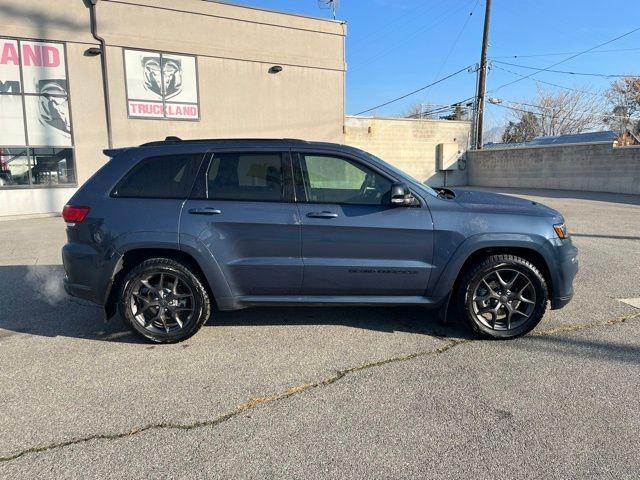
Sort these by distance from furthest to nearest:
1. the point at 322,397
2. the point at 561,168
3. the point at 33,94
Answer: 1. the point at 561,168
2. the point at 33,94
3. the point at 322,397

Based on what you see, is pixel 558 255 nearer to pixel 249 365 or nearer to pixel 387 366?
pixel 387 366

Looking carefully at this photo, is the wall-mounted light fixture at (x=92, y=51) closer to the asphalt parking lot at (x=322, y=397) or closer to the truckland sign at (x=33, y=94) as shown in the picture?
the truckland sign at (x=33, y=94)

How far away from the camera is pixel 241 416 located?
9.36ft

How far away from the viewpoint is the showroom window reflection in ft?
42.8

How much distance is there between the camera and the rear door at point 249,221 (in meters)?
3.85

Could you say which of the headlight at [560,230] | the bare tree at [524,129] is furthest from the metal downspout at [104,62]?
the bare tree at [524,129]

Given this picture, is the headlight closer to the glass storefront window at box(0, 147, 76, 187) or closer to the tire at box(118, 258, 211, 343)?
the tire at box(118, 258, 211, 343)

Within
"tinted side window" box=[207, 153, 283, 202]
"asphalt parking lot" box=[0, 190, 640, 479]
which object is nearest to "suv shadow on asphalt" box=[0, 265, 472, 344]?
"asphalt parking lot" box=[0, 190, 640, 479]

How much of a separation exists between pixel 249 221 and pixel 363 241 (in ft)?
3.28

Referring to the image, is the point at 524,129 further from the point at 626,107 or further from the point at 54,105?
the point at 54,105

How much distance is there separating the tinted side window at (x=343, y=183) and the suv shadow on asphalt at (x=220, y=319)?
4.14 ft

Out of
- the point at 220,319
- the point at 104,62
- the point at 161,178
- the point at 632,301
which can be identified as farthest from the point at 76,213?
the point at 104,62

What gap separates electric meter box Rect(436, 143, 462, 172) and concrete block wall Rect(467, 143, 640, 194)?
49.5 inches

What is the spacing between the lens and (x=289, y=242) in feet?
12.7
